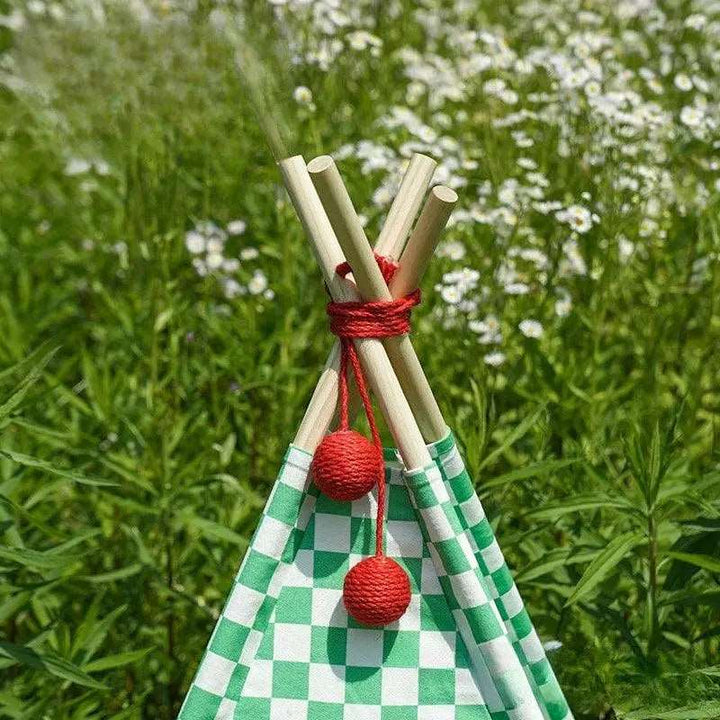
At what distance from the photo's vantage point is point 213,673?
1.48 metres

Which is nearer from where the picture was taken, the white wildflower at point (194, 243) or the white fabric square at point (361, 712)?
the white fabric square at point (361, 712)

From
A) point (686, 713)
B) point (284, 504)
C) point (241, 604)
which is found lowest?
point (686, 713)

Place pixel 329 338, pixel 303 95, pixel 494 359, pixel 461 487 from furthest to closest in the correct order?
pixel 329 338, pixel 303 95, pixel 494 359, pixel 461 487

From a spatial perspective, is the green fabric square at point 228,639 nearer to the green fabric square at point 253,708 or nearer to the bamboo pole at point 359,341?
the green fabric square at point 253,708

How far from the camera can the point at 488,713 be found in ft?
4.97

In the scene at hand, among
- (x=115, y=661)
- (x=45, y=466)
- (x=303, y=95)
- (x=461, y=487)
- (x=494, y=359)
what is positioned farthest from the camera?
(x=303, y=95)

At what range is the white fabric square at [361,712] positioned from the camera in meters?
1.51

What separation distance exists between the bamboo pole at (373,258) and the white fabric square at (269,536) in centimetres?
24

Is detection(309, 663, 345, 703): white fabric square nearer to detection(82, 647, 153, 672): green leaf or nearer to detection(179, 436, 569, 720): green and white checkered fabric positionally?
detection(179, 436, 569, 720): green and white checkered fabric

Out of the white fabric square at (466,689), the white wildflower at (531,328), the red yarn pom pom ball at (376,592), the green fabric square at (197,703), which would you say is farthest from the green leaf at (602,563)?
the white wildflower at (531,328)

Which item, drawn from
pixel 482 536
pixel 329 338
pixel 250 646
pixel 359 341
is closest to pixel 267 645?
pixel 250 646

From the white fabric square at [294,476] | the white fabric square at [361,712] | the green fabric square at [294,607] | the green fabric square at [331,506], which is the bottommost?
the white fabric square at [361,712]

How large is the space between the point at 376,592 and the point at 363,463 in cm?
17

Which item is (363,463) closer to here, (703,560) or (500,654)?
(500,654)
